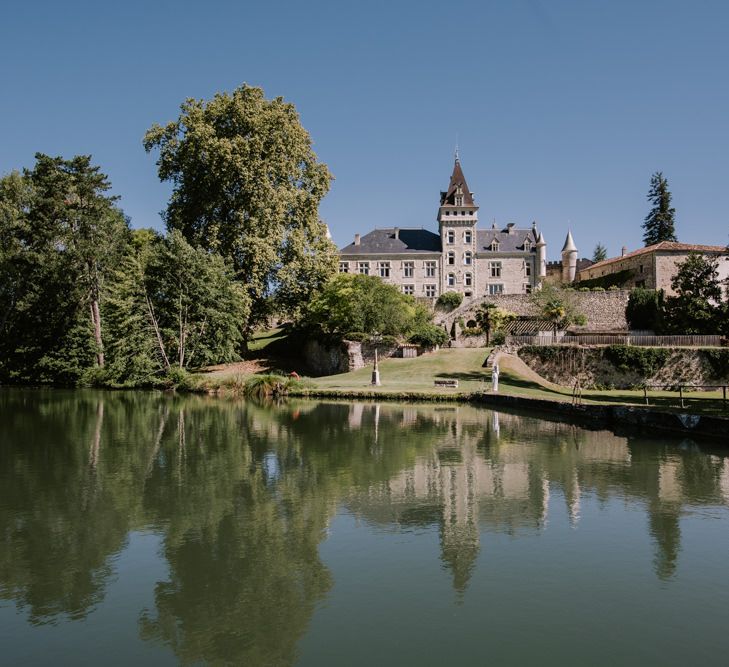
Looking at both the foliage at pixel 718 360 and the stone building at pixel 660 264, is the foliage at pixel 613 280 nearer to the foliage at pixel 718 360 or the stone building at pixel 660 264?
the stone building at pixel 660 264

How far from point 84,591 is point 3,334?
40.5m

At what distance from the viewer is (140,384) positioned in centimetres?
3709

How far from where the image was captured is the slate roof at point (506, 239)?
6562cm

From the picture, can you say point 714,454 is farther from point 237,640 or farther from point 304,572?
point 237,640

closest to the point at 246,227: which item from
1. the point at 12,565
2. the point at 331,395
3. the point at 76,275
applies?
the point at 76,275

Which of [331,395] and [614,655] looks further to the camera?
[331,395]

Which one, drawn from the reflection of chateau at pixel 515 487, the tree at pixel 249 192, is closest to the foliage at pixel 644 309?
the tree at pixel 249 192

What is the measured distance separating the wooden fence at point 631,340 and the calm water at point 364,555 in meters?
19.9

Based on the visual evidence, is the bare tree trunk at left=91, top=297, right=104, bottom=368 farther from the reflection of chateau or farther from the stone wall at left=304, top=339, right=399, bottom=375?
the reflection of chateau

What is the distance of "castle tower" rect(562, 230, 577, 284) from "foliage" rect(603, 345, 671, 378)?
1707 inches

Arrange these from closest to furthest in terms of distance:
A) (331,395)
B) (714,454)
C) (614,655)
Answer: (614,655)
(714,454)
(331,395)

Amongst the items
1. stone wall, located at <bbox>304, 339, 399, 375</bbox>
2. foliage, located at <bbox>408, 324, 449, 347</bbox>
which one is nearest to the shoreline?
stone wall, located at <bbox>304, 339, 399, 375</bbox>

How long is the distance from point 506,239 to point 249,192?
3509 cm

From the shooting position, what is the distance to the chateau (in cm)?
6469
